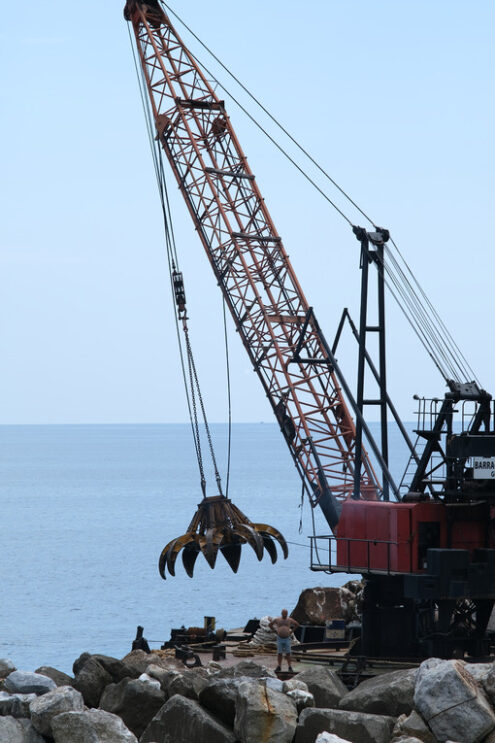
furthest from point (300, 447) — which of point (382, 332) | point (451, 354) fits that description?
point (382, 332)

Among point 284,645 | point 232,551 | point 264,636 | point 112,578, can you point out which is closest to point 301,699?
point 284,645

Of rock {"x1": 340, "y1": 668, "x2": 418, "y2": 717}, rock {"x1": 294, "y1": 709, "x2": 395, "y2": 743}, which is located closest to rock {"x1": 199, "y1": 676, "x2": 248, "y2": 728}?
rock {"x1": 294, "y1": 709, "x2": 395, "y2": 743}

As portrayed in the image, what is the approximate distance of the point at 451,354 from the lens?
126 ft

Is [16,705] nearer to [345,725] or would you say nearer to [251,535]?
[345,725]

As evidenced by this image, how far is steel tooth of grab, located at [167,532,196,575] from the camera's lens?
34844mm

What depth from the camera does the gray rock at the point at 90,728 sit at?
2580cm

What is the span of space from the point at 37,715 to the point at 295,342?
91.1 feet

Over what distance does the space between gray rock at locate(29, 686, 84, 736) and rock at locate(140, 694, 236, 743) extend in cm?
179

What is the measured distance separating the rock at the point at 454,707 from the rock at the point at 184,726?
15.6ft

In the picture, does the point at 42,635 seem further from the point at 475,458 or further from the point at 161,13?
the point at 475,458

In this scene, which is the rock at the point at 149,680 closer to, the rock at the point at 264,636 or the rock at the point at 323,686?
the rock at the point at 323,686

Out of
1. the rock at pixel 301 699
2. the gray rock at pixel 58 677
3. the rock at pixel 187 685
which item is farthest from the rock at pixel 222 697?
the gray rock at pixel 58 677

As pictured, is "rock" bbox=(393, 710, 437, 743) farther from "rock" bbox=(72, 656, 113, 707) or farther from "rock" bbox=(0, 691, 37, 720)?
"rock" bbox=(0, 691, 37, 720)

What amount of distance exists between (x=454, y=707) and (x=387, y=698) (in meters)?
2.22
